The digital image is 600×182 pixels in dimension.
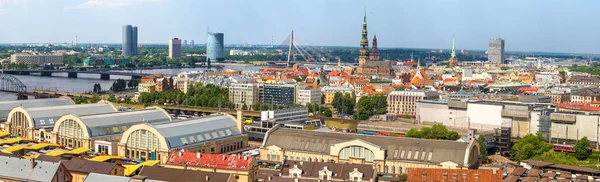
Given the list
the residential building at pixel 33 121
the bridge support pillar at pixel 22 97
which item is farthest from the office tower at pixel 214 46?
the residential building at pixel 33 121

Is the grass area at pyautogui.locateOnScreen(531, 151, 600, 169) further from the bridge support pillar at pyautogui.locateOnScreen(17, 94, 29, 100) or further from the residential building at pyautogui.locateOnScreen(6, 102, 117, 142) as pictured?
the bridge support pillar at pyautogui.locateOnScreen(17, 94, 29, 100)

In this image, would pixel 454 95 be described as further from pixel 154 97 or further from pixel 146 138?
pixel 146 138

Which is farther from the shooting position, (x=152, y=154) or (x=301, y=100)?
(x=301, y=100)

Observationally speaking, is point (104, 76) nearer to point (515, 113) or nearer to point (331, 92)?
point (331, 92)

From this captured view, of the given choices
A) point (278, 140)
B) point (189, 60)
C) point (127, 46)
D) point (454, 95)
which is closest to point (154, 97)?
point (454, 95)

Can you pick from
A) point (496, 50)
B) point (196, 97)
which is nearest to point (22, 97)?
point (196, 97)

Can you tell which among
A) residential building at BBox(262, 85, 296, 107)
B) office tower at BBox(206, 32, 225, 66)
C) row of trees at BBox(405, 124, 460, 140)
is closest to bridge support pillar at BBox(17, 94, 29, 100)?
residential building at BBox(262, 85, 296, 107)
